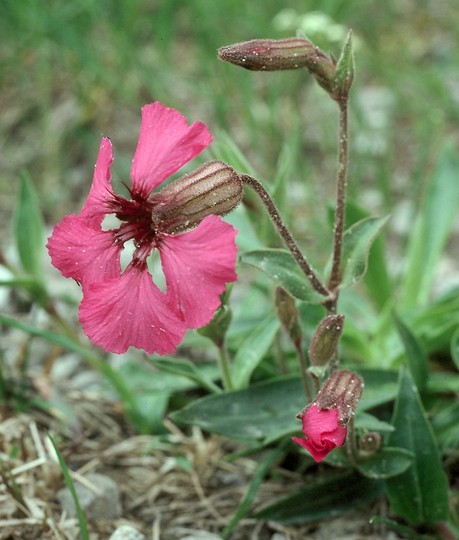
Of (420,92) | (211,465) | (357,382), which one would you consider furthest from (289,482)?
(420,92)

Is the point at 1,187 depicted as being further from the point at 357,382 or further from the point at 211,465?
the point at 357,382

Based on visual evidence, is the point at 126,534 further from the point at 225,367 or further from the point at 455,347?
the point at 455,347

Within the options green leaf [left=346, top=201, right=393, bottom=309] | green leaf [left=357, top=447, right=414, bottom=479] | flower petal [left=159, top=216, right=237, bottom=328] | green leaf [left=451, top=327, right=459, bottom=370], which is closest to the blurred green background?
green leaf [left=346, top=201, right=393, bottom=309]

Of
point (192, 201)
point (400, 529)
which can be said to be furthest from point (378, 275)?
point (192, 201)

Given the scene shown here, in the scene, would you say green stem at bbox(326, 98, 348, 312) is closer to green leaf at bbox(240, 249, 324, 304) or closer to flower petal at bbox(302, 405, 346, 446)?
green leaf at bbox(240, 249, 324, 304)

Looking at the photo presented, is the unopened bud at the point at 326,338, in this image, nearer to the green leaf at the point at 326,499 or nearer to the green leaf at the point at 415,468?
the green leaf at the point at 415,468

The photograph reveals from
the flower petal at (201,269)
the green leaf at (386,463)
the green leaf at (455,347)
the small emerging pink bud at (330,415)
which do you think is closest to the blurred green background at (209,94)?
the green leaf at (455,347)
